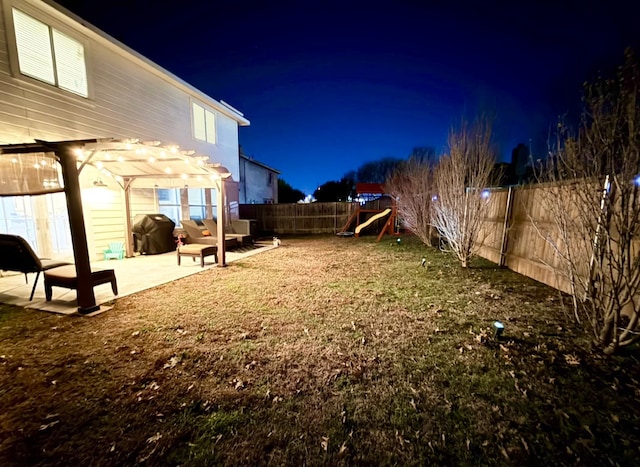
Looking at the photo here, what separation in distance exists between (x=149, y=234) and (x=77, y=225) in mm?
4903

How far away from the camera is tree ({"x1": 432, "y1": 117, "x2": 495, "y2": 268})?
618cm

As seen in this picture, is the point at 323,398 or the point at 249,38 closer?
the point at 323,398

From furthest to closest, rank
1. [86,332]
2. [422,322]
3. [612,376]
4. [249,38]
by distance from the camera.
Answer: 1. [249,38]
2. [422,322]
3. [86,332]
4. [612,376]

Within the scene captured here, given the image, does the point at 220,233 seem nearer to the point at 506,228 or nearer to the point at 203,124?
the point at 203,124

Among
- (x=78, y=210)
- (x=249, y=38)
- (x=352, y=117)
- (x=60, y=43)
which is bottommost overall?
(x=78, y=210)

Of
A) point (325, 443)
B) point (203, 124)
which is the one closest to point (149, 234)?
point (203, 124)

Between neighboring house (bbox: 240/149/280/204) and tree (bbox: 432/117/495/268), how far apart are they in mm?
13202

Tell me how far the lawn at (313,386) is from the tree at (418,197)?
601cm

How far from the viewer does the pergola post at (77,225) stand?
12.2 ft

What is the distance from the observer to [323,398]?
221 cm

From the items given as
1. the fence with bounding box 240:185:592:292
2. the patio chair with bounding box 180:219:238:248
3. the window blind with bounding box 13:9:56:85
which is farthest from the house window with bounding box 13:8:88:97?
the fence with bounding box 240:185:592:292

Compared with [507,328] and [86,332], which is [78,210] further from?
[507,328]

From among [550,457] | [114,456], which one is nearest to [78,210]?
[114,456]

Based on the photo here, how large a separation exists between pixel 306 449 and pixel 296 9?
26739 millimetres
